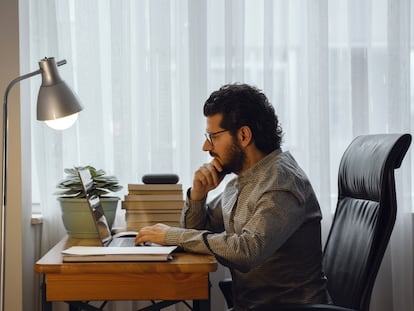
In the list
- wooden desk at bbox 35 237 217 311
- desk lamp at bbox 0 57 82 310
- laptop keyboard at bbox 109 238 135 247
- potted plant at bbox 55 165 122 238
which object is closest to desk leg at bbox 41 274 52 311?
wooden desk at bbox 35 237 217 311

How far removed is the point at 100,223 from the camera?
235 cm

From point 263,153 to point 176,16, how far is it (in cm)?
100

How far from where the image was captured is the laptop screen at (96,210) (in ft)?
7.46

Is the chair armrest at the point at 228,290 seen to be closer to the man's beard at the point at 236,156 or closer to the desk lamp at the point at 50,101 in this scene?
the man's beard at the point at 236,156

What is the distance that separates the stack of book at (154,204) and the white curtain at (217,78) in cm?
46

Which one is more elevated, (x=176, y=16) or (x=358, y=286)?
(x=176, y=16)

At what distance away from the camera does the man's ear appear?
2.27 meters

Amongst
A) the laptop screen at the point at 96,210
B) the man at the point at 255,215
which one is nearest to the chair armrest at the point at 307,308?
the man at the point at 255,215

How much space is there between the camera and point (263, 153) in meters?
2.29

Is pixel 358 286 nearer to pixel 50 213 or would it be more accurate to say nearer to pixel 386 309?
pixel 386 309

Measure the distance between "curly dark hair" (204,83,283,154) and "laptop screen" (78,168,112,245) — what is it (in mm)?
464

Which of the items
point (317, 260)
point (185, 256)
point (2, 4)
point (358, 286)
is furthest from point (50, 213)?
point (358, 286)

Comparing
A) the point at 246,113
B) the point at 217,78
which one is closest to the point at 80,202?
the point at 246,113

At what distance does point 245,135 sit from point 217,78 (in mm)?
842
